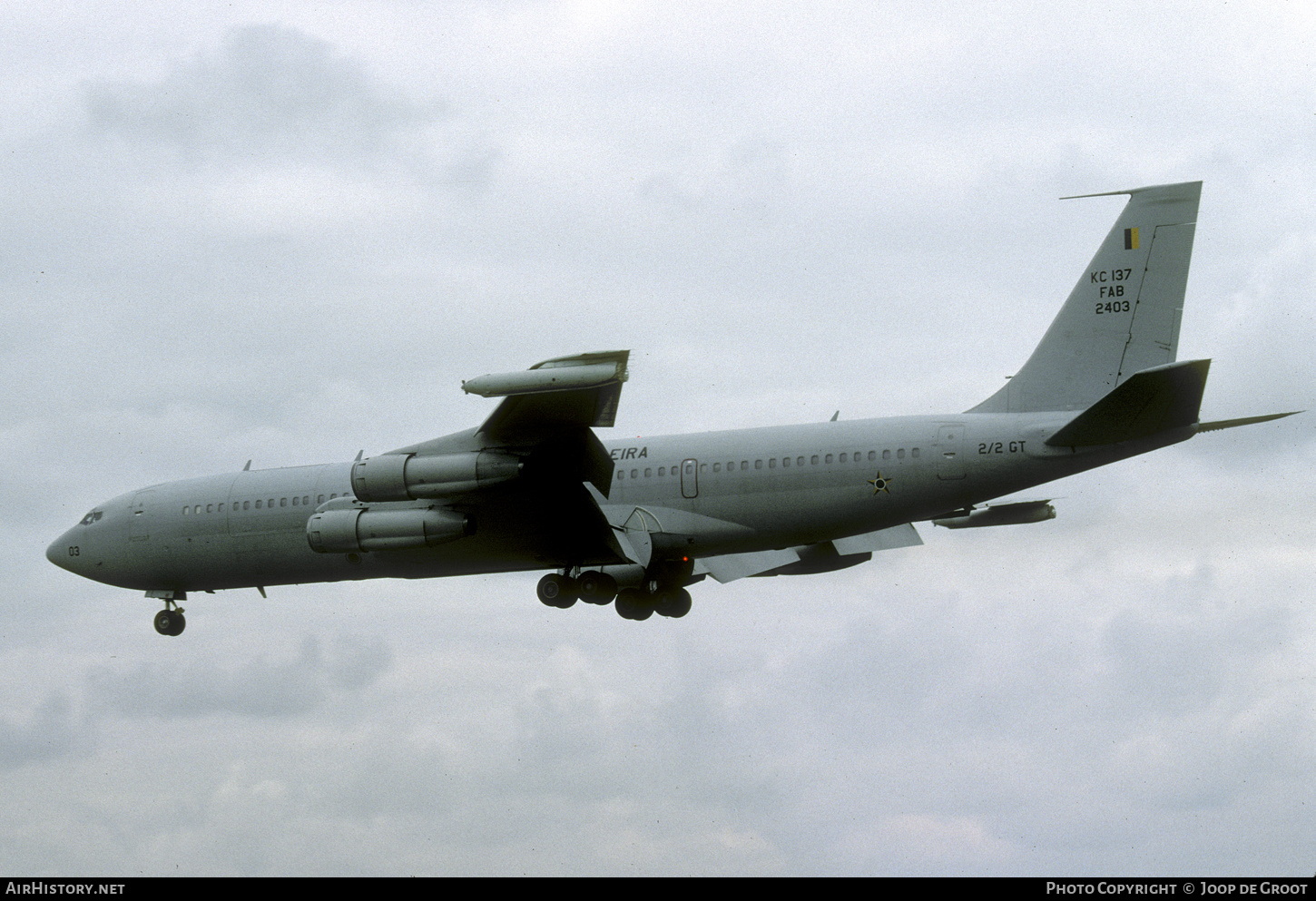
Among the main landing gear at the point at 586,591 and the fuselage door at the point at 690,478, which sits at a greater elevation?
the fuselage door at the point at 690,478

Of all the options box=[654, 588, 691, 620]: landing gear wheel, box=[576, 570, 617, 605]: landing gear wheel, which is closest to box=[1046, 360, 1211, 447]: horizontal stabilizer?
box=[654, 588, 691, 620]: landing gear wheel

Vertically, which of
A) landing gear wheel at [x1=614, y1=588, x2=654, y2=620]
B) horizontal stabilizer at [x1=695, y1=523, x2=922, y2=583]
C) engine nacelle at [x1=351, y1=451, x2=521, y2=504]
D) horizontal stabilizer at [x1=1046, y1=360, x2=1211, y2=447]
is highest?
horizontal stabilizer at [x1=695, y1=523, x2=922, y2=583]

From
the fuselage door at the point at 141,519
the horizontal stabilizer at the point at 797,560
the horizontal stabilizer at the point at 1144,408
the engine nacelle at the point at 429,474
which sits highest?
the fuselage door at the point at 141,519

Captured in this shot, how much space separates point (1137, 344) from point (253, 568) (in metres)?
19.6

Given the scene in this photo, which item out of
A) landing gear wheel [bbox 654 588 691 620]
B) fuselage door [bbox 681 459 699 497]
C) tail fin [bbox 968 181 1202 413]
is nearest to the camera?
tail fin [bbox 968 181 1202 413]

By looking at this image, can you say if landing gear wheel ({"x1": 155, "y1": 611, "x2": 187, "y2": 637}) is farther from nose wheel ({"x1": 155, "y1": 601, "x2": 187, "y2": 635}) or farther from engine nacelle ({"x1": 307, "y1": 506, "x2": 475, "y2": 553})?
engine nacelle ({"x1": 307, "y1": 506, "x2": 475, "y2": 553})

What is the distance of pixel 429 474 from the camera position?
92.9ft

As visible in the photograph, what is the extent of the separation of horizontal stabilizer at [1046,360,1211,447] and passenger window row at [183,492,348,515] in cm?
1556

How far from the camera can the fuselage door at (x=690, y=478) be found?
30.5 m

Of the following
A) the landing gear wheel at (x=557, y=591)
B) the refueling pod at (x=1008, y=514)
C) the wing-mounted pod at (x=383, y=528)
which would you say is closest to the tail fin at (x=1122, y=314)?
the refueling pod at (x=1008, y=514)

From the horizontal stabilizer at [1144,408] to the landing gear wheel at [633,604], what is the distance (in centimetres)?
1004

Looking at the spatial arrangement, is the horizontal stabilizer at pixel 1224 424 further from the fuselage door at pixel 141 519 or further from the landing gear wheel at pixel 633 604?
the fuselage door at pixel 141 519

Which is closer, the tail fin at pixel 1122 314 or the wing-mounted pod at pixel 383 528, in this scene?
the tail fin at pixel 1122 314

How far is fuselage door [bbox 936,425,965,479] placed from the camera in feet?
93.4
